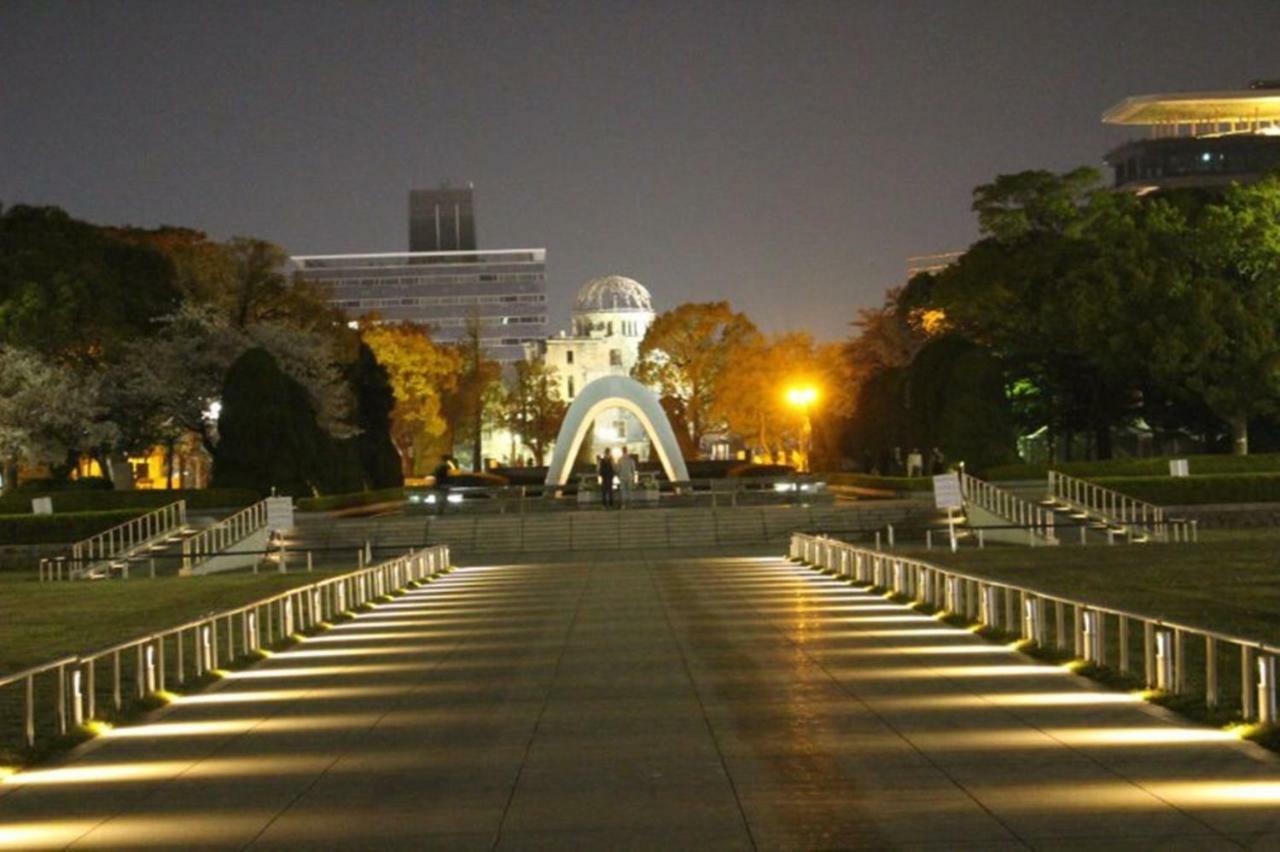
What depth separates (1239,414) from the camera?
191 ft

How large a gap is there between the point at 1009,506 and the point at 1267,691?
34.8 metres

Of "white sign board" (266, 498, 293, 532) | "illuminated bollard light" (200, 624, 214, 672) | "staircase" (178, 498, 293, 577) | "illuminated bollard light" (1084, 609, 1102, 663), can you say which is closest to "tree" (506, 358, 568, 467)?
"staircase" (178, 498, 293, 577)

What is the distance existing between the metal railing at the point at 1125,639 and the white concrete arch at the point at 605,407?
154 ft

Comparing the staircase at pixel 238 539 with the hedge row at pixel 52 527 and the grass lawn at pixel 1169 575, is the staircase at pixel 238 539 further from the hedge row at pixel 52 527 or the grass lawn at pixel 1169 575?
the grass lawn at pixel 1169 575

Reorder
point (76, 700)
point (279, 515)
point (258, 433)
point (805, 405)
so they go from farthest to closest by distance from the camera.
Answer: point (805, 405), point (258, 433), point (279, 515), point (76, 700)

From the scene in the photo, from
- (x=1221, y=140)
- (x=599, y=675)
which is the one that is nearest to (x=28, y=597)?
(x=599, y=675)

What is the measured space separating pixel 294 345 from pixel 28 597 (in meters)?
32.0

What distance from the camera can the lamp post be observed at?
86444 millimetres

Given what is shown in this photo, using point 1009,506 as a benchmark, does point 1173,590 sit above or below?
below

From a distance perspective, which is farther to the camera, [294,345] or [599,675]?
[294,345]

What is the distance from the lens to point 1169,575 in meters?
29.9

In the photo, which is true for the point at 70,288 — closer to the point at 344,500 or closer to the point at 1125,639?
the point at 344,500

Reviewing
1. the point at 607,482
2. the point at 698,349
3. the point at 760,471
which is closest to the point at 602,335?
the point at 698,349

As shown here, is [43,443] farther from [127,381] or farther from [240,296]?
[240,296]
